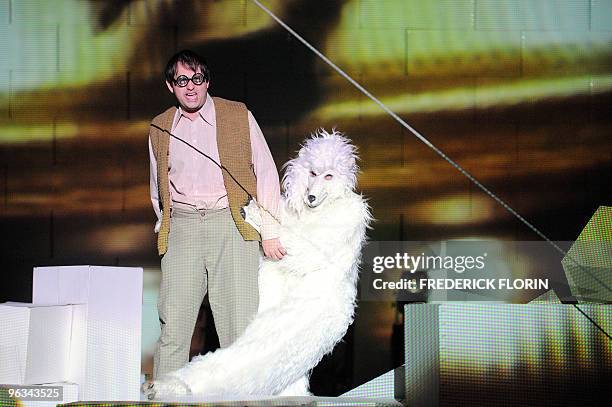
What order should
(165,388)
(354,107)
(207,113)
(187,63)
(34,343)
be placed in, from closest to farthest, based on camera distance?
(165,388)
(34,343)
(187,63)
(207,113)
(354,107)

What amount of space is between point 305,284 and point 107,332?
763 mm

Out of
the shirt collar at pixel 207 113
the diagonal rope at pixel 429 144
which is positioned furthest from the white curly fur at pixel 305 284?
the diagonal rope at pixel 429 144

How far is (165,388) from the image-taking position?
310 centimetres

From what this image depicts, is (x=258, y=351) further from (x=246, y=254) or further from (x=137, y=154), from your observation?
(x=137, y=154)

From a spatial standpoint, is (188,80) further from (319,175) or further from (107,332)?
(107,332)

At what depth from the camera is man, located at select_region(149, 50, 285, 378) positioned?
3.51 meters

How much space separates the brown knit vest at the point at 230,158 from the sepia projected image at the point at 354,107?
768mm

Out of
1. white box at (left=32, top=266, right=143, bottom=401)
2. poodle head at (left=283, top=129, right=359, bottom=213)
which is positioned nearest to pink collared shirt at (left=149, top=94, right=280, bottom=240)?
poodle head at (left=283, top=129, right=359, bottom=213)

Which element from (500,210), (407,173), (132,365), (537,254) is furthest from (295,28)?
(132,365)

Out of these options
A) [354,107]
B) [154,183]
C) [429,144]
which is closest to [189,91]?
[154,183]

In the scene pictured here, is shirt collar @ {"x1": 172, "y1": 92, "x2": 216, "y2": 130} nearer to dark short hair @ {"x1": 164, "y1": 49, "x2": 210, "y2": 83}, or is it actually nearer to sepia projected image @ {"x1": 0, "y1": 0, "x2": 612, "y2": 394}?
dark short hair @ {"x1": 164, "y1": 49, "x2": 210, "y2": 83}

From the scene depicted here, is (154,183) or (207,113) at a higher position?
(207,113)

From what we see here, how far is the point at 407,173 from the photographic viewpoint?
437 centimetres

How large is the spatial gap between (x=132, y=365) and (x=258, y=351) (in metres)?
0.46
